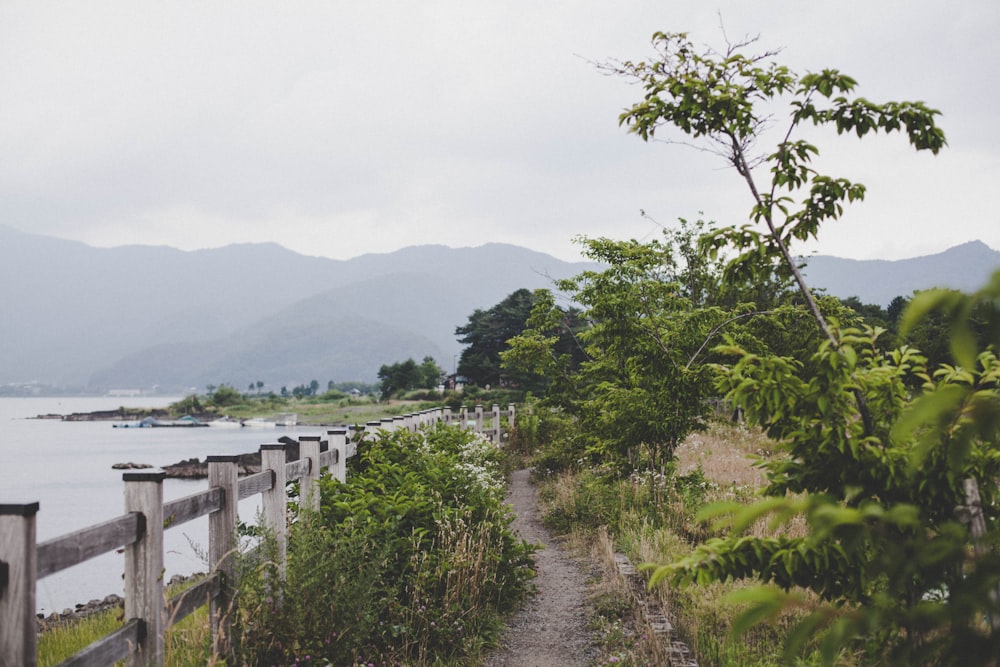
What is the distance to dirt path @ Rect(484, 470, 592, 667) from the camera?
6035 mm

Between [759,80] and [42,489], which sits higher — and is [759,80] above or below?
above

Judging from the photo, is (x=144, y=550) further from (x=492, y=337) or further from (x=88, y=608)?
(x=492, y=337)

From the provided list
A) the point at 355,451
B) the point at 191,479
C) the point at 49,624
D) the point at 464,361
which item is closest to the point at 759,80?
the point at 355,451

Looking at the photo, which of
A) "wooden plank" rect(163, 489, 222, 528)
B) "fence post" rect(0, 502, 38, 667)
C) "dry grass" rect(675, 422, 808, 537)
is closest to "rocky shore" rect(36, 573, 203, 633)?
"wooden plank" rect(163, 489, 222, 528)

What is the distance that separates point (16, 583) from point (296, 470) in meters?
3.48

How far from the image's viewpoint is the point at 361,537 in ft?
17.9

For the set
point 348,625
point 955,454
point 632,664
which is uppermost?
point 955,454

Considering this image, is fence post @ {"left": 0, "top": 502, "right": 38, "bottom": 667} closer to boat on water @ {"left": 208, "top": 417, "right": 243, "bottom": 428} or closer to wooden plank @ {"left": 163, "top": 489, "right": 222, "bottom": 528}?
wooden plank @ {"left": 163, "top": 489, "right": 222, "bottom": 528}

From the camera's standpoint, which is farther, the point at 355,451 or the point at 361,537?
the point at 355,451

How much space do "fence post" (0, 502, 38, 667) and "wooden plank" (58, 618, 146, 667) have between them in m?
0.30

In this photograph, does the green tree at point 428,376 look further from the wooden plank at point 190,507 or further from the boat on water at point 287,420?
the wooden plank at point 190,507

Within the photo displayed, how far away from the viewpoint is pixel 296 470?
6.26m

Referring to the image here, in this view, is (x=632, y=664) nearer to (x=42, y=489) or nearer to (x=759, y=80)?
(x=759, y=80)

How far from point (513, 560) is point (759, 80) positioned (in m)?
5.31
